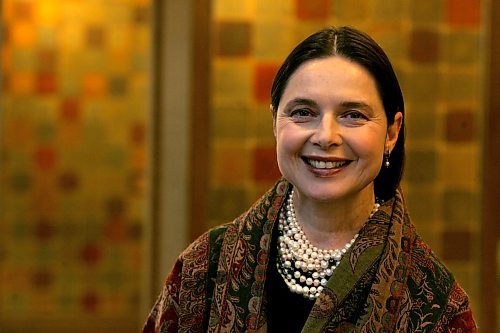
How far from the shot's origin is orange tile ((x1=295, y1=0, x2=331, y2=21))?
3746 millimetres

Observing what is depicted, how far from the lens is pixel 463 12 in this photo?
3.82 meters

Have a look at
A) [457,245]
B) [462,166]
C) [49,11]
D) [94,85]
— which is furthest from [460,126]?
[49,11]

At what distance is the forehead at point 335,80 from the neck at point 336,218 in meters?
0.16

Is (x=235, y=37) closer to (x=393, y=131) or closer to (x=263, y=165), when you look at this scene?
(x=263, y=165)

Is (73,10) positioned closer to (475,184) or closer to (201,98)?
(201,98)

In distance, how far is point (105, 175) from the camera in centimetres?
554

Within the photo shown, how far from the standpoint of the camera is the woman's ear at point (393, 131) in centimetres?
162

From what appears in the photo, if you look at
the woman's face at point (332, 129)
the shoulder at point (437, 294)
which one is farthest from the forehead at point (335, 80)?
the shoulder at point (437, 294)

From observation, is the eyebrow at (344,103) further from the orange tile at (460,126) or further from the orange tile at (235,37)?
the orange tile at (460,126)

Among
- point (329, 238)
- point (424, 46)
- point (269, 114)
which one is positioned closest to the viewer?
point (329, 238)

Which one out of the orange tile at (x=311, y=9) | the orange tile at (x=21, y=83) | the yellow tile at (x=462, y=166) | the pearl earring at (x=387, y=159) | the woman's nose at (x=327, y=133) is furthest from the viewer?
the orange tile at (x=21, y=83)

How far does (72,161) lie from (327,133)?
13.4 feet

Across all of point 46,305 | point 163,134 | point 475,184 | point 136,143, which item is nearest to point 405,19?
point 475,184

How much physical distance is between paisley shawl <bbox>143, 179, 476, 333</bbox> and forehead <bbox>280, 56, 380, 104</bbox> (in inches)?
7.8
